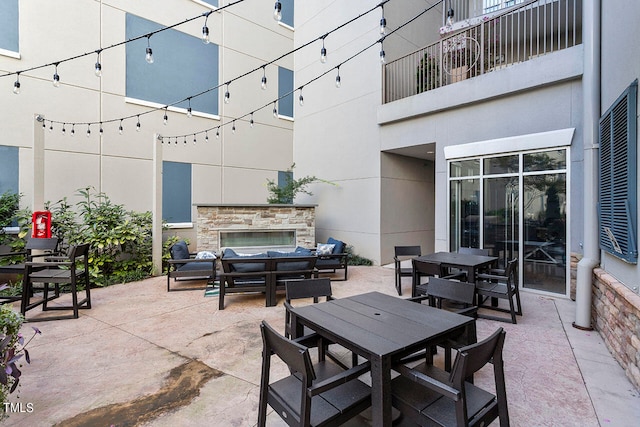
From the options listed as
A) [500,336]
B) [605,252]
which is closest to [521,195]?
[605,252]

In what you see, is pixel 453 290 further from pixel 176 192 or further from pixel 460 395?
pixel 176 192

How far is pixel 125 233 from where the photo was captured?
22.5 feet

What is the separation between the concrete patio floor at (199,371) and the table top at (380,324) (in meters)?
0.68

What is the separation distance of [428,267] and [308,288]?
2284 millimetres

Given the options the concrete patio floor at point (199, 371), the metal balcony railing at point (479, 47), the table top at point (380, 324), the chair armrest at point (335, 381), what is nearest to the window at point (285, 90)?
the metal balcony railing at point (479, 47)

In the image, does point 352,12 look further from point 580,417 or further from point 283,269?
point 580,417

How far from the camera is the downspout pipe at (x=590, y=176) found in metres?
4.00

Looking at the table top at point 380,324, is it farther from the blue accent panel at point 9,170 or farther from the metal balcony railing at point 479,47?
the blue accent panel at point 9,170

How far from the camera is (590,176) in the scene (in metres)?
4.05

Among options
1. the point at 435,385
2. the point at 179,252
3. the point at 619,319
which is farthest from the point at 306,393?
the point at 179,252

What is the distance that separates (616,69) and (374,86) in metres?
5.52

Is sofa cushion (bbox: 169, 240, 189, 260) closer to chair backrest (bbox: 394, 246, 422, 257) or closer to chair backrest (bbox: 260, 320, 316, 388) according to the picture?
chair backrest (bbox: 394, 246, 422, 257)

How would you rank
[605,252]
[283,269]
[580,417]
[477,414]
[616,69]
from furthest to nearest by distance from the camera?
[283,269], [605,252], [616,69], [580,417], [477,414]

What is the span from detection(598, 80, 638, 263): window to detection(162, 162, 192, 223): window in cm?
894
